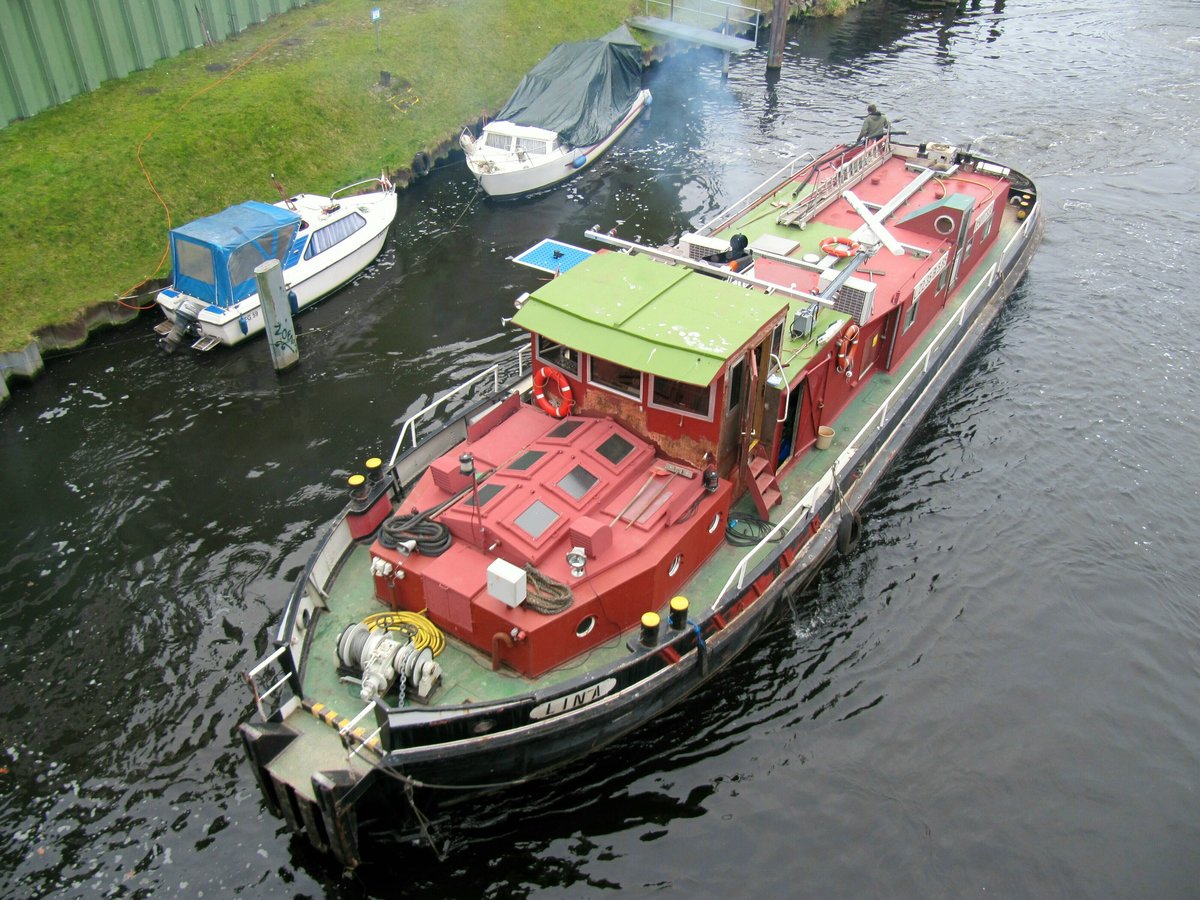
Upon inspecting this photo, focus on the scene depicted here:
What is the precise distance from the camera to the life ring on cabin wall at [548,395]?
1375 centimetres

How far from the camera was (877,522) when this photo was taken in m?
17.2

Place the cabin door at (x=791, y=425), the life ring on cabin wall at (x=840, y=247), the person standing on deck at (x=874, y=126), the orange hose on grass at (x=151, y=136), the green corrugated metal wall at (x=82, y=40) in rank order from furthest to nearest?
the green corrugated metal wall at (x=82, y=40), the person standing on deck at (x=874, y=126), the orange hose on grass at (x=151, y=136), the life ring on cabin wall at (x=840, y=247), the cabin door at (x=791, y=425)

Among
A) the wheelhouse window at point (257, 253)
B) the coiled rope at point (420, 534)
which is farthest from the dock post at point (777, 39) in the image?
the coiled rope at point (420, 534)

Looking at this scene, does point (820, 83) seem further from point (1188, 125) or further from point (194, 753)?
point (194, 753)

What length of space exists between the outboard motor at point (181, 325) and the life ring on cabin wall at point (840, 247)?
15.2 m

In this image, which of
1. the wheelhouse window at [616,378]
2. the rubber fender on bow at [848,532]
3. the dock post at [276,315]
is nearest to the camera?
the wheelhouse window at [616,378]

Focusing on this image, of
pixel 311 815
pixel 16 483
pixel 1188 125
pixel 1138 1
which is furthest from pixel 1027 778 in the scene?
pixel 1138 1

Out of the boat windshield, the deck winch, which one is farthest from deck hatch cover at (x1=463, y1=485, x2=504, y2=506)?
the boat windshield

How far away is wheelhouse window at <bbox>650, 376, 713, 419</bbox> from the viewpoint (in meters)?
12.6

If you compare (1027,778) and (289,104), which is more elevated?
(289,104)

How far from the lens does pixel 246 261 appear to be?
22312mm

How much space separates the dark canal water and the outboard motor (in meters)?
0.59

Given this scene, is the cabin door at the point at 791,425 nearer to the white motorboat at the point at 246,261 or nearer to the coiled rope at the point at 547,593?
the coiled rope at the point at 547,593

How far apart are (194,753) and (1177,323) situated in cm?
2523
